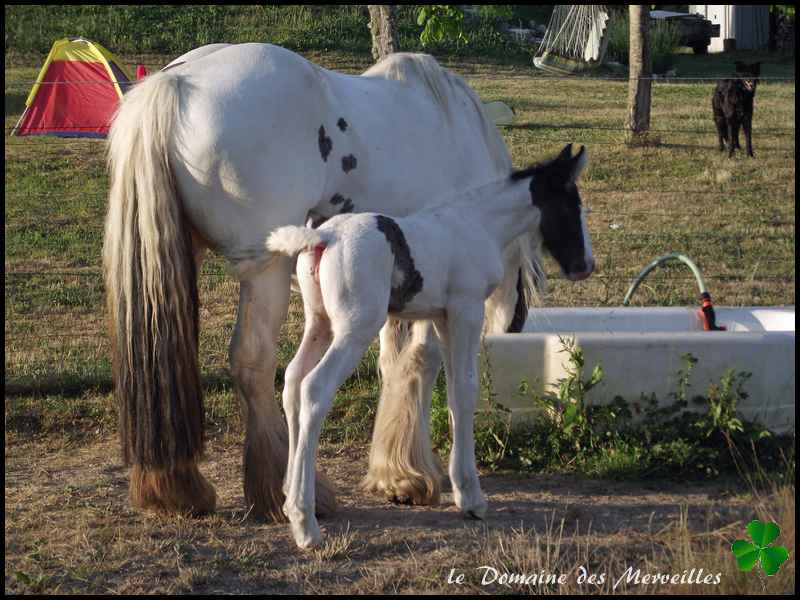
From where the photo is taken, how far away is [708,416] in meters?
5.50

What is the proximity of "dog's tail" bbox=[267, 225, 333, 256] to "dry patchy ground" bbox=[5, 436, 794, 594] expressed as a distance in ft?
3.85

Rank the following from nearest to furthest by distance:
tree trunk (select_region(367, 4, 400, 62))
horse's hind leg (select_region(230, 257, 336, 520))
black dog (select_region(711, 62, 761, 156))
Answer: horse's hind leg (select_region(230, 257, 336, 520)) < tree trunk (select_region(367, 4, 400, 62)) < black dog (select_region(711, 62, 761, 156))

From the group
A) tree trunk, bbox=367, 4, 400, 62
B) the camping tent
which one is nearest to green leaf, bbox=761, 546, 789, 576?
tree trunk, bbox=367, 4, 400, 62

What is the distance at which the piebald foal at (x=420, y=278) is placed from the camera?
4.27 m

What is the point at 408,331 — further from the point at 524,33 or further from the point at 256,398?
the point at 524,33

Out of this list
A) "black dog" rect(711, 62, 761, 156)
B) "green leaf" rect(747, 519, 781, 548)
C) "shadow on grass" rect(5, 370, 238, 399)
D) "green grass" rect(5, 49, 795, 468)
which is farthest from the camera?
"black dog" rect(711, 62, 761, 156)

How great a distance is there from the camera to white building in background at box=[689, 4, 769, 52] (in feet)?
95.8

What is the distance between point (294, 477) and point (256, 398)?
1.93ft

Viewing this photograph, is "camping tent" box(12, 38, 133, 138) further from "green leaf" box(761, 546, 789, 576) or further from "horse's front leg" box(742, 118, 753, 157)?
"green leaf" box(761, 546, 789, 576)

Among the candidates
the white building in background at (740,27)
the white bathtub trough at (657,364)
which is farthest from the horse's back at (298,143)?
the white building in background at (740,27)

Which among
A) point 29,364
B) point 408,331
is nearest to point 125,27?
point 29,364

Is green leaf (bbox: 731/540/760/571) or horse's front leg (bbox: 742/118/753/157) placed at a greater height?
horse's front leg (bbox: 742/118/753/157)

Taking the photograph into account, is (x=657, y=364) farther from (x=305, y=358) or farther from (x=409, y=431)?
(x=305, y=358)

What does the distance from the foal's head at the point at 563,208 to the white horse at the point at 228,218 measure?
31 centimetres
